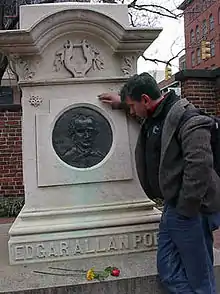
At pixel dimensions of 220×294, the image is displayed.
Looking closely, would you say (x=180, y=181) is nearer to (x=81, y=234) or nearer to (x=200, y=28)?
(x=81, y=234)

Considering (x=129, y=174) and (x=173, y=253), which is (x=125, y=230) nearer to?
(x=129, y=174)

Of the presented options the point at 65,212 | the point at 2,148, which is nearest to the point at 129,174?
the point at 65,212

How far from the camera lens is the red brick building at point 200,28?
15121 millimetres

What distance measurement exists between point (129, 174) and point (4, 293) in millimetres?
1440

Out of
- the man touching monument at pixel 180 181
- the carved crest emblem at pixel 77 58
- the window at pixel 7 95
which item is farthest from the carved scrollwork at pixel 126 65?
the window at pixel 7 95

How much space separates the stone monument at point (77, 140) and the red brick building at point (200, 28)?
411 inches

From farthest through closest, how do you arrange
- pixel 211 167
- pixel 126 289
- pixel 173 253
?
1. pixel 126 289
2. pixel 173 253
3. pixel 211 167

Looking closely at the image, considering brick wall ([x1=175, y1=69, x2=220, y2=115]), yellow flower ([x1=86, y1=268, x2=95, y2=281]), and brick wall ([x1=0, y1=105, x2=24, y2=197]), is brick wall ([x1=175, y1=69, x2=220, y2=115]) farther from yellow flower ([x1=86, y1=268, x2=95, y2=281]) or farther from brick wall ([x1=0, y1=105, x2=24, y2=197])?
yellow flower ([x1=86, y1=268, x2=95, y2=281])

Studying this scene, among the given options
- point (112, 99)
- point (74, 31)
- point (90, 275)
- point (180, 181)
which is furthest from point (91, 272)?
point (74, 31)

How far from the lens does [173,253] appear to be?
3.05 metres

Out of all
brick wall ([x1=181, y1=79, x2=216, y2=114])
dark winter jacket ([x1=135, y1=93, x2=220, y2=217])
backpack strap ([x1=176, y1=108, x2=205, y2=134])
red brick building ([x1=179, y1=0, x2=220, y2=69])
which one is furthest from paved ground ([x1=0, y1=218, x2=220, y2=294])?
red brick building ([x1=179, y1=0, x2=220, y2=69])

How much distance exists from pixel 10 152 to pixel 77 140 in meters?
6.70

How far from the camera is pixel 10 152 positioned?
1045 centimetres

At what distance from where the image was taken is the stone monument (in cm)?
383
